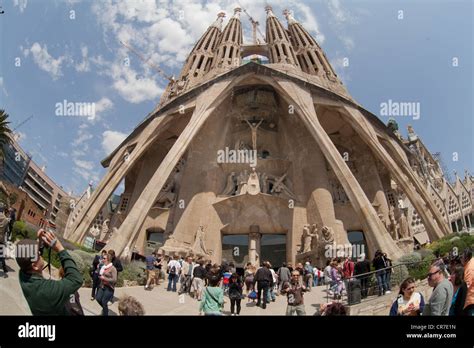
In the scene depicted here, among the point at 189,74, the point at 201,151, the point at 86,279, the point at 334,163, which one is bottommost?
the point at 86,279

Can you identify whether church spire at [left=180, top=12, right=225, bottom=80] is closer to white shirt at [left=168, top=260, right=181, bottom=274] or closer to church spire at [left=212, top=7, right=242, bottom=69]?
church spire at [left=212, top=7, right=242, bottom=69]

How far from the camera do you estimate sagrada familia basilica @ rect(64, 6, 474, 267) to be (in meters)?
19.6

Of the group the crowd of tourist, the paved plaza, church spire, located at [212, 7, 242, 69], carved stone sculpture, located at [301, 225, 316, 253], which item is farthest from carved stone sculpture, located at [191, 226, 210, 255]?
church spire, located at [212, 7, 242, 69]

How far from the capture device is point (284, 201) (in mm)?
21438

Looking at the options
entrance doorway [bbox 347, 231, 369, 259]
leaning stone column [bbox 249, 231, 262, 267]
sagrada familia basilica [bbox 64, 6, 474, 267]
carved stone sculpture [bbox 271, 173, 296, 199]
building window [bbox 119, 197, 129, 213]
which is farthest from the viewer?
building window [bbox 119, 197, 129, 213]

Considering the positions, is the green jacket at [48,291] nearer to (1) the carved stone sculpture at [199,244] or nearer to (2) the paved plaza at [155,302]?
(2) the paved plaza at [155,302]

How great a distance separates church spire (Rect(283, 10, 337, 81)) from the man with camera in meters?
27.7

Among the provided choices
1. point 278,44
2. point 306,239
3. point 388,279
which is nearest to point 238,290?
point 388,279

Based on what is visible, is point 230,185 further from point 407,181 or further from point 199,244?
point 407,181

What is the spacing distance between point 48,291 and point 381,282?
8284 millimetres

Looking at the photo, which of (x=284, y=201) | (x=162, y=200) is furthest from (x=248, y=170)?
(x=162, y=200)
